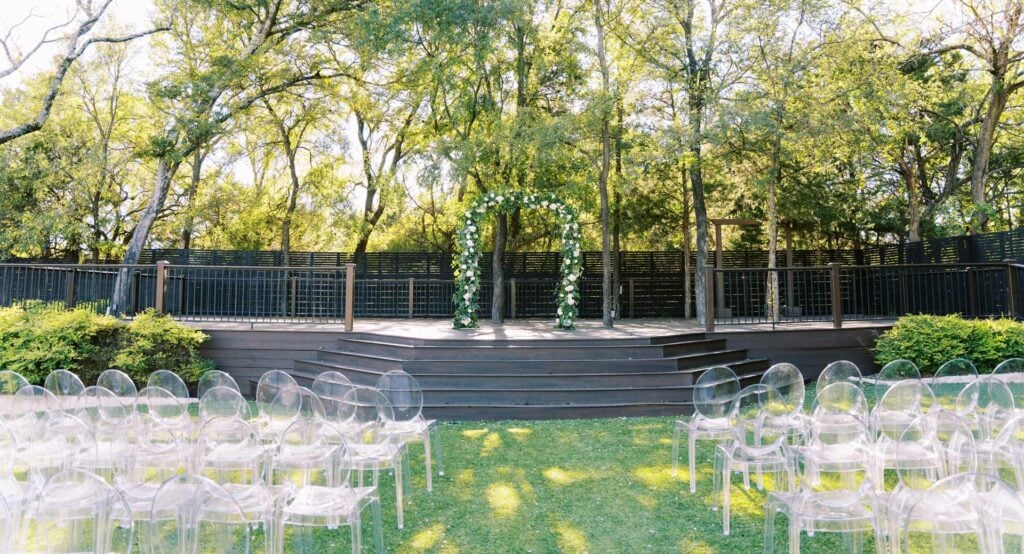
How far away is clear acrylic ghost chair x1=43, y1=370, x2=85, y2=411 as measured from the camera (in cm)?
475

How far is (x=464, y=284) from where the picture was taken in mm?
11297

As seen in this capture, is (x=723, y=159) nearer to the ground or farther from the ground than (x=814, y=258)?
farther from the ground

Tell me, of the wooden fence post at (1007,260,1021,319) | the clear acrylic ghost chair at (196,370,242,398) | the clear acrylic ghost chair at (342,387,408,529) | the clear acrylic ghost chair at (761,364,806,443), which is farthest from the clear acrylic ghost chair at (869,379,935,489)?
the wooden fence post at (1007,260,1021,319)

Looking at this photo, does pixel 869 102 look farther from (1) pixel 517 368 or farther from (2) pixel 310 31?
(2) pixel 310 31

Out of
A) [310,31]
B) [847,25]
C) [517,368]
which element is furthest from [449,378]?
[847,25]

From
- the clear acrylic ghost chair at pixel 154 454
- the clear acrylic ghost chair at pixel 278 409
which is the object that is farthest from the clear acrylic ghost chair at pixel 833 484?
the clear acrylic ghost chair at pixel 154 454

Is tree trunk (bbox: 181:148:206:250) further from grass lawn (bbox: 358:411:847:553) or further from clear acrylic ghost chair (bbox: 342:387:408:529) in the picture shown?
clear acrylic ghost chair (bbox: 342:387:408:529)

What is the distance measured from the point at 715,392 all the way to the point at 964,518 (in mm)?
2583

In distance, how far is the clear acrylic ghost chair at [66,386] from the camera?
4746 millimetres

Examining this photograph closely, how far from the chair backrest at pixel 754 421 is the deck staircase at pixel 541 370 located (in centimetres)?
331

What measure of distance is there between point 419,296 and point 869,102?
11.7 metres

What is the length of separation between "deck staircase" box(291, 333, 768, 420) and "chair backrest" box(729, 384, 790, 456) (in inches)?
130

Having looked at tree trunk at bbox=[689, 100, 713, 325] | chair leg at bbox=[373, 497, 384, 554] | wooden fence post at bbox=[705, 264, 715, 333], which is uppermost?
tree trunk at bbox=[689, 100, 713, 325]

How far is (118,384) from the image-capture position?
187 inches
